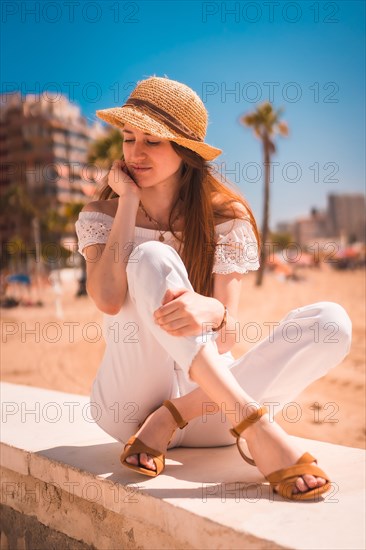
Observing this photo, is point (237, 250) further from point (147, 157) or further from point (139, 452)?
point (139, 452)

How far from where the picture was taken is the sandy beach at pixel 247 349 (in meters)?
4.74

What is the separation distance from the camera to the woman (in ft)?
5.35

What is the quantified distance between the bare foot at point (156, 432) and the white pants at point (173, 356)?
9 centimetres

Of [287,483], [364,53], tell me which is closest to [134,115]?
[287,483]

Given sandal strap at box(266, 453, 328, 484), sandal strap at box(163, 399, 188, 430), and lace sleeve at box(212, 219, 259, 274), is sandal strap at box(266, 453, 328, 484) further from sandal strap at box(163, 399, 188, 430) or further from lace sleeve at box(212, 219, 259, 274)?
lace sleeve at box(212, 219, 259, 274)

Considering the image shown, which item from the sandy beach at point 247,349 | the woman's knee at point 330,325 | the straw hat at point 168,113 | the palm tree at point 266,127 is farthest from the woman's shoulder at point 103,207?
the palm tree at point 266,127

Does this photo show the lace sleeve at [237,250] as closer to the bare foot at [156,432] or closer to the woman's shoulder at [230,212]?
the woman's shoulder at [230,212]

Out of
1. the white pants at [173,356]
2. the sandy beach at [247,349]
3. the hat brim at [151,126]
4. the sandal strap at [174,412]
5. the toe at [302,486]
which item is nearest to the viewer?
the toe at [302,486]

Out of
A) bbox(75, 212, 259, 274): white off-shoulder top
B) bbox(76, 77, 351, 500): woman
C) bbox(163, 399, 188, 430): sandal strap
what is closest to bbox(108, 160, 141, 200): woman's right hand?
bbox(76, 77, 351, 500): woman

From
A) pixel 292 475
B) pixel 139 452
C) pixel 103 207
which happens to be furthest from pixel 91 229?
pixel 292 475

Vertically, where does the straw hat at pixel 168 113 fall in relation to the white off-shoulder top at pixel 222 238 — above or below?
above

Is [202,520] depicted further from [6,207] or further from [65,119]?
[65,119]

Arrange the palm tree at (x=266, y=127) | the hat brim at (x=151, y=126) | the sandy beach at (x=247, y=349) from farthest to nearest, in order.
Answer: the palm tree at (x=266, y=127) < the sandy beach at (x=247, y=349) < the hat brim at (x=151, y=126)

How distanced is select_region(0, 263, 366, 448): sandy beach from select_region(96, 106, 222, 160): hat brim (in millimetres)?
2405
